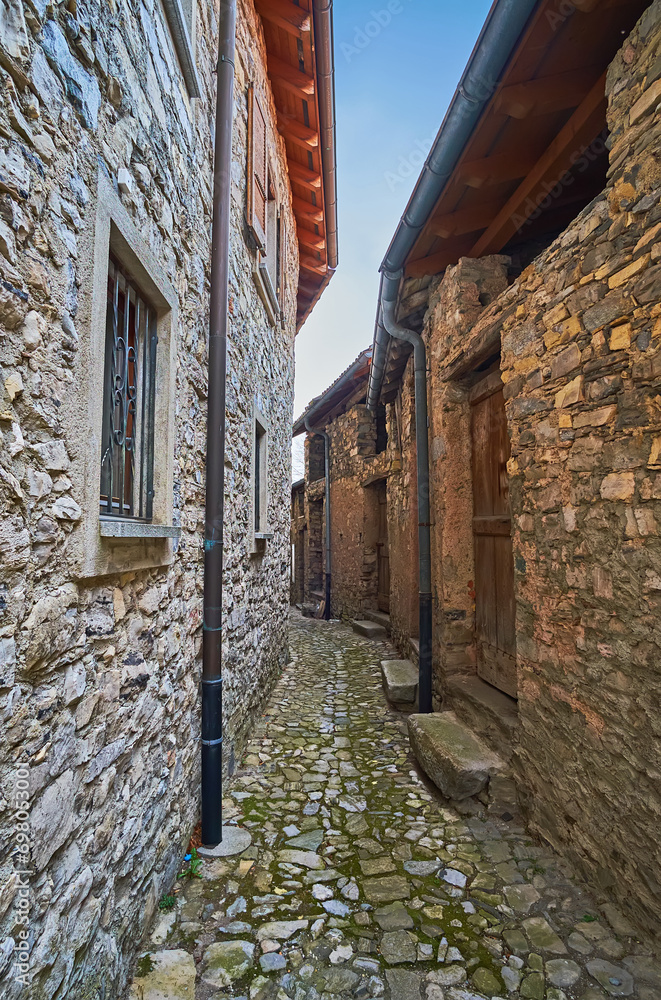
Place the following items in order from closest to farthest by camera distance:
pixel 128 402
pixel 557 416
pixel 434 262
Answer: pixel 128 402 → pixel 557 416 → pixel 434 262

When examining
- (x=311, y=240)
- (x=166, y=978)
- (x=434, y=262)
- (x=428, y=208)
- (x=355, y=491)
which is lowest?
(x=166, y=978)

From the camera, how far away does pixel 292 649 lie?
673 cm

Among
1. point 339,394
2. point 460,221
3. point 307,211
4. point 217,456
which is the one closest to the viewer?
point 217,456

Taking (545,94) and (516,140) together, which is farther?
(516,140)

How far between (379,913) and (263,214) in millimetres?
4786

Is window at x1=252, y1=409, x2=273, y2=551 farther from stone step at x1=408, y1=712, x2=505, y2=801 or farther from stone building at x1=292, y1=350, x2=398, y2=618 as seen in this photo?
stone building at x1=292, y1=350, x2=398, y2=618

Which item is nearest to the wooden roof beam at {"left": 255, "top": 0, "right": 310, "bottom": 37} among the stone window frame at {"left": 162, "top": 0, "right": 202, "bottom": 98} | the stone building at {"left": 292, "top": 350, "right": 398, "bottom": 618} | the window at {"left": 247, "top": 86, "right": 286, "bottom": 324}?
the window at {"left": 247, "top": 86, "right": 286, "bottom": 324}

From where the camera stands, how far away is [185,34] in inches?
80.3

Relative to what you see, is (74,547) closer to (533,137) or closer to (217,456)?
(217,456)

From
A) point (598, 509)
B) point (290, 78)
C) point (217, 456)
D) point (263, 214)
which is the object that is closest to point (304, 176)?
point (290, 78)

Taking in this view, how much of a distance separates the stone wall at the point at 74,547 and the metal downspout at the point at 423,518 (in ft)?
7.16

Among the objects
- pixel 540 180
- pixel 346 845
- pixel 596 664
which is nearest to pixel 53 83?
pixel 596 664

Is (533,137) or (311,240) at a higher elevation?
(311,240)

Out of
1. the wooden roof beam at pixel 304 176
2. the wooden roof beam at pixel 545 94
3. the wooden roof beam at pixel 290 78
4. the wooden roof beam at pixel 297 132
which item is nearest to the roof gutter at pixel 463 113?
the wooden roof beam at pixel 545 94
